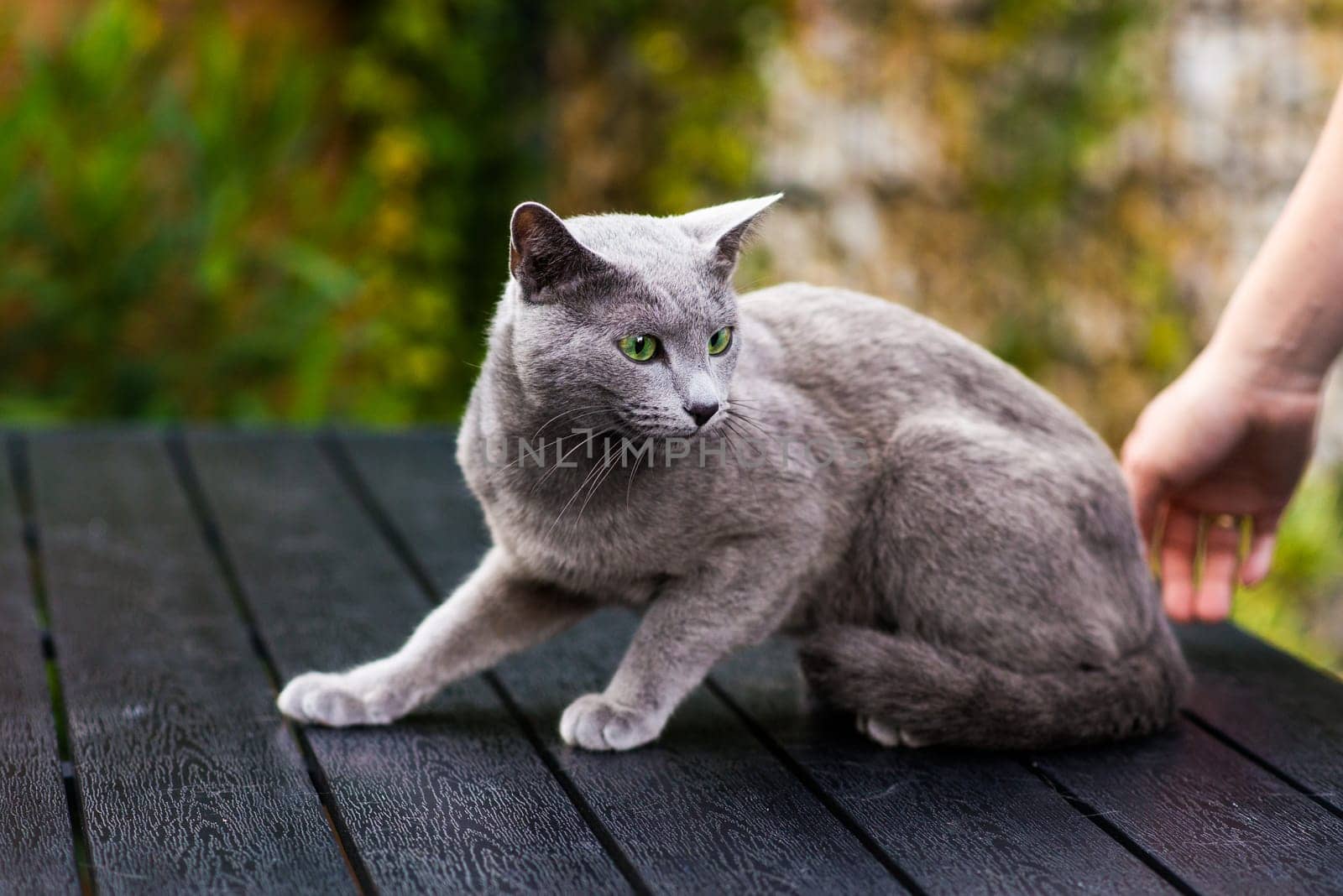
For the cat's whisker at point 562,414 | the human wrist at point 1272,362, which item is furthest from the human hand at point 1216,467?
the cat's whisker at point 562,414

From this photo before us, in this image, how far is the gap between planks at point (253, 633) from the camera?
4.00ft

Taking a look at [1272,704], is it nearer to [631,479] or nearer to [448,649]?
[631,479]

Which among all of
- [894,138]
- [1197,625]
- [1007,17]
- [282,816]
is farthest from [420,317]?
[282,816]

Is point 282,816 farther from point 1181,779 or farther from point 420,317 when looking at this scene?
point 420,317

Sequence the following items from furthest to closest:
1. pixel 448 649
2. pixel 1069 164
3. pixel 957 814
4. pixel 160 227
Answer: pixel 1069 164 → pixel 160 227 → pixel 448 649 → pixel 957 814

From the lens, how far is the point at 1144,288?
3725mm

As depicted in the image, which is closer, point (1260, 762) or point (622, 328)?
point (622, 328)

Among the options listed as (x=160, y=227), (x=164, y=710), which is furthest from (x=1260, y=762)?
(x=160, y=227)

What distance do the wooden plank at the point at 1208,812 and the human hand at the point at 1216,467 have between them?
1.24ft

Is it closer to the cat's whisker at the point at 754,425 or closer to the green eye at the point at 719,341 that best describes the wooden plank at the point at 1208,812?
the cat's whisker at the point at 754,425

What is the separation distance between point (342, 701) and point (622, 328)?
1.67 feet

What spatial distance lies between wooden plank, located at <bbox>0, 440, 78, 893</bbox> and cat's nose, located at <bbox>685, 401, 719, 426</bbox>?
0.67 m

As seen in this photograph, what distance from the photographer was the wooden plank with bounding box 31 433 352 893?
3.94 feet

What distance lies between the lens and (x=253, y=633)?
1795 mm
